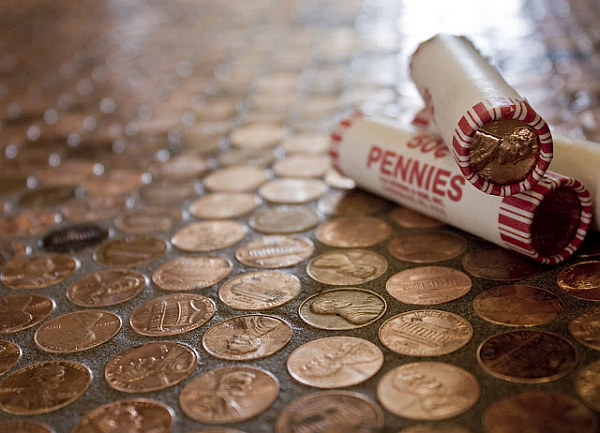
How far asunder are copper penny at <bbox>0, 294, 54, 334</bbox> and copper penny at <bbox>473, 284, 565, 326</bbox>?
43.4 inches

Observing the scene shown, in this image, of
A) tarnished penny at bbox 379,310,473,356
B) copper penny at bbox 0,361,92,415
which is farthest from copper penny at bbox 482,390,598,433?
copper penny at bbox 0,361,92,415

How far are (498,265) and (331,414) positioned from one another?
712 mm

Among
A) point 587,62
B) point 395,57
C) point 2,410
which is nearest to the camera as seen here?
point 2,410

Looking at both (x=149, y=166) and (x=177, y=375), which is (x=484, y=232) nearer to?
(x=177, y=375)

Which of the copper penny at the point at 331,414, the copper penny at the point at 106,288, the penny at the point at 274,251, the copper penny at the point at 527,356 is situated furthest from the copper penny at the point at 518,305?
the copper penny at the point at 106,288

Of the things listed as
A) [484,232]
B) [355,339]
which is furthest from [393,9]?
[355,339]

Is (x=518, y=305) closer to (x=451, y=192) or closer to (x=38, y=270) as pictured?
(x=451, y=192)

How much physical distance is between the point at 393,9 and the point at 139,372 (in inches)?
160

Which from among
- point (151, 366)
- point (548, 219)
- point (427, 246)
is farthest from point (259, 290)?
point (548, 219)

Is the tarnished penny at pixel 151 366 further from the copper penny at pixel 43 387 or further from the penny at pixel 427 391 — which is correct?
the penny at pixel 427 391

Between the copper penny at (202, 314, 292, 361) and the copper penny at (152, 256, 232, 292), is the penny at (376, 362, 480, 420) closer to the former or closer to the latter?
the copper penny at (202, 314, 292, 361)

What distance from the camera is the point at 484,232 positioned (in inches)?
74.6

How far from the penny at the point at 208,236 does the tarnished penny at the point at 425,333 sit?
669mm

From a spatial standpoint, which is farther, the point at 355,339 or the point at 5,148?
the point at 5,148
